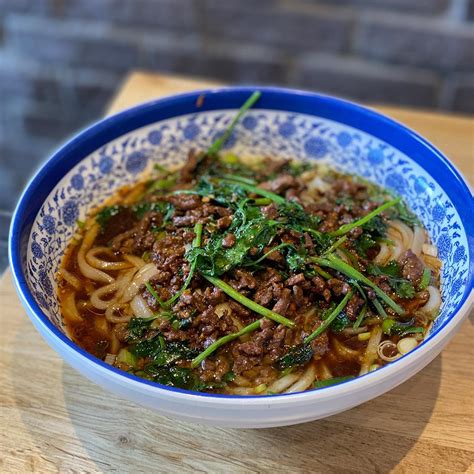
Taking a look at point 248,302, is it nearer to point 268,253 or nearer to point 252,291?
point 252,291

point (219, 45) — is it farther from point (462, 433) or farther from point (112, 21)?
point (462, 433)

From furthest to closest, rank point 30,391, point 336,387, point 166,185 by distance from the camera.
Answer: point 166,185
point 30,391
point 336,387

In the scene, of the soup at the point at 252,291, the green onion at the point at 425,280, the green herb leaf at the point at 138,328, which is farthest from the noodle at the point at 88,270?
the green onion at the point at 425,280

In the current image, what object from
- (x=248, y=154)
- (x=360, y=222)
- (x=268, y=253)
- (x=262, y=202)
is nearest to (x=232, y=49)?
(x=248, y=154)

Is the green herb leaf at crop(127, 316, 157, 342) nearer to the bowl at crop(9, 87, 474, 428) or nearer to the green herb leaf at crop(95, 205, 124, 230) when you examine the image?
the bowl at crop(9, 87, 474, 428)

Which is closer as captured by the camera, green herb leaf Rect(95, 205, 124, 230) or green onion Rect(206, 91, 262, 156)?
green herb leaf Rect(95, 205, 124, 230)

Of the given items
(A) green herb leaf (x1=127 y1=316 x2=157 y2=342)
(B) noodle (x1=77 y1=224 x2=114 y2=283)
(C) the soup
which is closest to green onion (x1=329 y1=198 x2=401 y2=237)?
(C) the soup

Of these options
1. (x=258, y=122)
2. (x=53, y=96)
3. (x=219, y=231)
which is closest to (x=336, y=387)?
(x=219, y=231)
